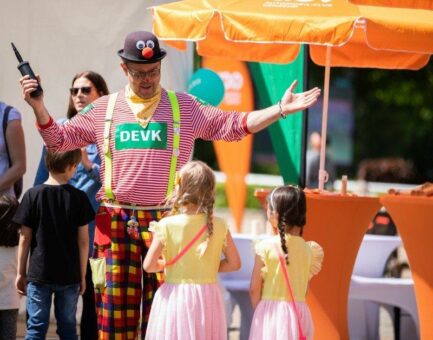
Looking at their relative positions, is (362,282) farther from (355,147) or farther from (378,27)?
(355,147)

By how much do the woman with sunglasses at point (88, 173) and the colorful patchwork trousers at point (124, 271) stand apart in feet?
3.77

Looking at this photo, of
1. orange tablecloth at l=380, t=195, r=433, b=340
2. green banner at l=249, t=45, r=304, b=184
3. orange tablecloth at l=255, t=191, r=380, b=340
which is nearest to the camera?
orange tablecloth at l=380, t=195, r=433, b=340

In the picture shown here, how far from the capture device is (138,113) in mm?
5699

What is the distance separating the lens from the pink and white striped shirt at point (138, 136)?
221 inches

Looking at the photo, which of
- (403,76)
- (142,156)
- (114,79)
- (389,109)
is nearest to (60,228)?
(142,156)

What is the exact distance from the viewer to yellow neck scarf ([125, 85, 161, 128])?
224 inches

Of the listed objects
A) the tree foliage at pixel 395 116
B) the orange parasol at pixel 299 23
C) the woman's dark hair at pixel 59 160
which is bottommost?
the woman's dark hair at pixel 59 160

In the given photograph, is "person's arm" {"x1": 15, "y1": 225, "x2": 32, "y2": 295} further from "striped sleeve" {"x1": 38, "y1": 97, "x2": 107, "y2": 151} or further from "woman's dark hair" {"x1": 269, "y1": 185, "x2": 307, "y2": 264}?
"woman's dark hair" {"x1": 269, "y1": 185, "x2": 307, "y2": 264}

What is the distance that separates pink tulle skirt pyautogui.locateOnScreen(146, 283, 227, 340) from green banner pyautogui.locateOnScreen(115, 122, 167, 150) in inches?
26.9

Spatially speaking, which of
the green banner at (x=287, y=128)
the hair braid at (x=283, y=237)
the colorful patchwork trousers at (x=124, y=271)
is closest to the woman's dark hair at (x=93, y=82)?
the colorful patchwork trousers at (x=124, y=271)

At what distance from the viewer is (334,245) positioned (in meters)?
7.44

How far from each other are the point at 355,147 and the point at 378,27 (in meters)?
27.6

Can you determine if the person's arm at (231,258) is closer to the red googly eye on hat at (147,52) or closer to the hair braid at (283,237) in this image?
the hair braid at (283,237)

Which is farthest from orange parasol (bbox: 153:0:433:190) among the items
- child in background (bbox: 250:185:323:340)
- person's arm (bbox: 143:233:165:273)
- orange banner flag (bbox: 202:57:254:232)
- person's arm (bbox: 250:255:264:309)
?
orange banner flag (bbox: 202:57:254:232)
